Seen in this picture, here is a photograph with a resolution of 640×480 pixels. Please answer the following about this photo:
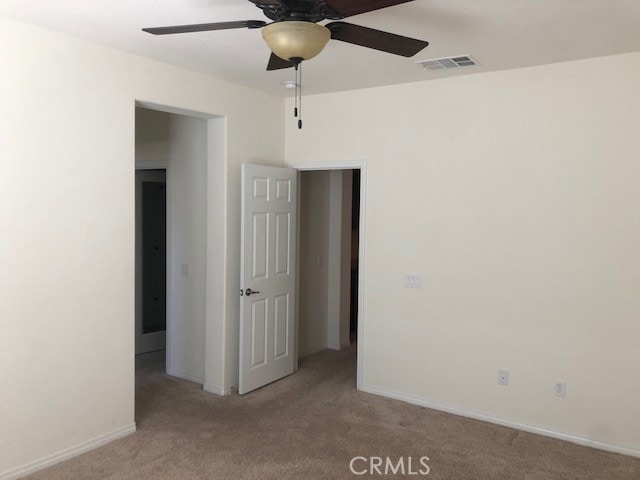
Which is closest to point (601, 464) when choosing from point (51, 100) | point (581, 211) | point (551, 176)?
point (581, 211)

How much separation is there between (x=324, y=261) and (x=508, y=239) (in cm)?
244

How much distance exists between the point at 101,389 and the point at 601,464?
3.31m

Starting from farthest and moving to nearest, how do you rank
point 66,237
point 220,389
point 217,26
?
point 220,389
point 66,237
point 217,26

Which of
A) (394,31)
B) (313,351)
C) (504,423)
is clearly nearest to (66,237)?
(394,31)

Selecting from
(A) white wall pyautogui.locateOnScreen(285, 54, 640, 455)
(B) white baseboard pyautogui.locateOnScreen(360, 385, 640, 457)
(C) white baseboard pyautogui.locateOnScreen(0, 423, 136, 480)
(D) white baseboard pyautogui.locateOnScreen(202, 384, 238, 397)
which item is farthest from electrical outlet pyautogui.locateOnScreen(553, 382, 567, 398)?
(C) white baseboard pyautogui.locateOnScreen(0, 423, 136, 480)

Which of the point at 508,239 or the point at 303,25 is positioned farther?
the point at 508,239

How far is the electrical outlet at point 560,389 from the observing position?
3.76m

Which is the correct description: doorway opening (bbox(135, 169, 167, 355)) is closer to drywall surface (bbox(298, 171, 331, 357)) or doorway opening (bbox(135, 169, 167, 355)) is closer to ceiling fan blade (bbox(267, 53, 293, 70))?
drywall surface (bbox(298, 171, 331, 357))

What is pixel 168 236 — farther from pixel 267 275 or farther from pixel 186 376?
pixel 186 376

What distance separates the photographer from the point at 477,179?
160 inches

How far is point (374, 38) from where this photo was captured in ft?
7.70

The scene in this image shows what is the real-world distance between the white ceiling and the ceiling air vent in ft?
0.22

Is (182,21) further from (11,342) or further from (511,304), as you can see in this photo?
(511,304)

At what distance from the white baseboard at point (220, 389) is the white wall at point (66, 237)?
902 mm
